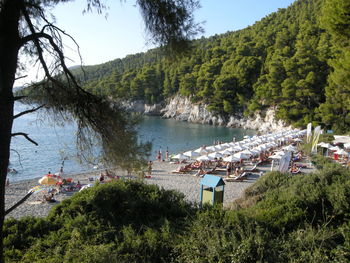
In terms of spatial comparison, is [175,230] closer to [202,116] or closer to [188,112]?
[202,116]

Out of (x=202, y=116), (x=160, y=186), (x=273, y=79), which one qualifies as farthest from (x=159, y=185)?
(x=202, y=116)

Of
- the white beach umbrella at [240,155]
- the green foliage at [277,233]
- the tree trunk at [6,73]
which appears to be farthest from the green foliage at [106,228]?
the white beach umbrella at [240,155]

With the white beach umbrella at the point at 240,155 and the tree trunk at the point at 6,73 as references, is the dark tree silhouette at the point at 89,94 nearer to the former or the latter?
the tree trunk at the point at 6,73

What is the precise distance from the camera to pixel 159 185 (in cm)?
1474

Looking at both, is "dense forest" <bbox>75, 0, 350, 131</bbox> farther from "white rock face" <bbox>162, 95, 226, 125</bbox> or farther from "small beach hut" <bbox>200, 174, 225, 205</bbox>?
"small beach hut" <bbox>200, 174, 225, 205</bbox>

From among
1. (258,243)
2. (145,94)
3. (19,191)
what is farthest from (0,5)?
(145,94)

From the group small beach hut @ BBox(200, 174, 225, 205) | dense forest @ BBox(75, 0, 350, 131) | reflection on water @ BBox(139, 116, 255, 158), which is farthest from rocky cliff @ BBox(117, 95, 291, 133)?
small beach hut @ BBox(200, 174, 225, 205)

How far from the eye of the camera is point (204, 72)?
55.6 metres

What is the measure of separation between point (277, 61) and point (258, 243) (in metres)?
40.8

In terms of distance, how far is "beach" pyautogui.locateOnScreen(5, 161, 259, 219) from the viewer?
38.0ft

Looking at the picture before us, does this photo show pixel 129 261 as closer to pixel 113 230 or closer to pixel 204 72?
pixel 113 230

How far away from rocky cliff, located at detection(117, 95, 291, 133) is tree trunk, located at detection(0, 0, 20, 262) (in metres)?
35.5

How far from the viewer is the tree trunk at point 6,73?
8.42 ft

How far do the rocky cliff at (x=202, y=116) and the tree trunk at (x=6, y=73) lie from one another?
35.5 meters
